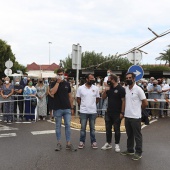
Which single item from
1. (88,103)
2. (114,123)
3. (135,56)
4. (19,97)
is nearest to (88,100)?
(88,103)

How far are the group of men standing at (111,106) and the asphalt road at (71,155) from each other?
292 millimetres

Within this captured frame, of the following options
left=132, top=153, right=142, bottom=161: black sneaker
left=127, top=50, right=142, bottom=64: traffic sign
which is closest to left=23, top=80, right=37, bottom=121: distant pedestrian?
left=127, top=50, right=142, bottom=64: traffic sign

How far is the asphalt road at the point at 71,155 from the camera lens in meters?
6.25

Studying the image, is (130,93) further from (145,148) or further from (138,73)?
(138,73)

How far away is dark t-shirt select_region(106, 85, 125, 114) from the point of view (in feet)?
24.4

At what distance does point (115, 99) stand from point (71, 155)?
1598mm

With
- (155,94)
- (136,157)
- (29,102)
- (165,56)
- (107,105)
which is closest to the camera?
(136,157)

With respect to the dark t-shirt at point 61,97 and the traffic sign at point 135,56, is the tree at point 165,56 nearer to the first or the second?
the traffic sign at point 135,56

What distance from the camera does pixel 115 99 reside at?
7.48 meters

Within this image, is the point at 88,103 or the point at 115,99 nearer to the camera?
the point at 115,99

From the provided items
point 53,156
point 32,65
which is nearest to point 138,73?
point 53,156

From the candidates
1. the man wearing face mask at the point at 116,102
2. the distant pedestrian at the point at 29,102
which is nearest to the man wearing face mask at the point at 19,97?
the distant pedestrian at the point at 29,102

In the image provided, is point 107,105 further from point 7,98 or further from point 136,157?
point 7,98

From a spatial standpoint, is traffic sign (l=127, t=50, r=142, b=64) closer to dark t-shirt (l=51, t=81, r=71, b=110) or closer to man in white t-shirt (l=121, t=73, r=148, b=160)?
dark t-shirt (l=51, t=81, r=71, b=110)
